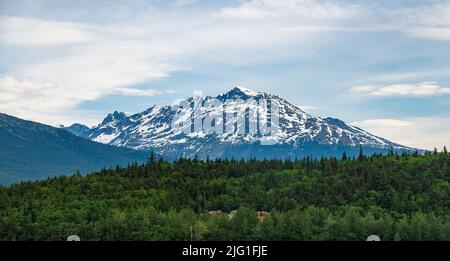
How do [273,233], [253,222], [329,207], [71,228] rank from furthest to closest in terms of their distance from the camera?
1. [329,207]
2. [71,228]
3. [253,222]
4. [273,233]

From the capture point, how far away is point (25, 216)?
18362 centimetres

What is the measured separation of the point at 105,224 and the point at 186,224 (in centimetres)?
2118

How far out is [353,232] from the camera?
493 ft
